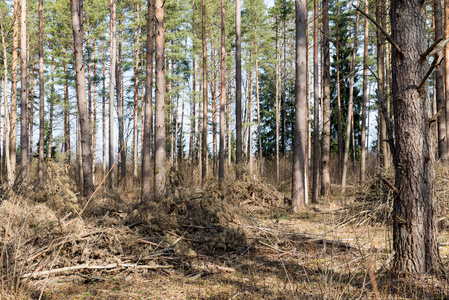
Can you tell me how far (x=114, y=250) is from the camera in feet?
13.9

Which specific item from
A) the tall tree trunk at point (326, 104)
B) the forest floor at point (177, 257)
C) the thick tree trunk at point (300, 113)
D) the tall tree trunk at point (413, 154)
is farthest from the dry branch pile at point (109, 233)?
the tall tree trunk at point (326, 104)

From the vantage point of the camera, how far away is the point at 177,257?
448cm

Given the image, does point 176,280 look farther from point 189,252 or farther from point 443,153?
point 443,153

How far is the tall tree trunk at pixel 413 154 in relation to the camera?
3416 mm

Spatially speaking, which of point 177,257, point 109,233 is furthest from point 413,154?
point 109,233

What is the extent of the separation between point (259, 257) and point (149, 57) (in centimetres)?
786

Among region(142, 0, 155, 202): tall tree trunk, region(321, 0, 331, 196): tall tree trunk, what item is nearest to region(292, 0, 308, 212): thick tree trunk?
region(321, 0, 331, 196): tall tree trunk

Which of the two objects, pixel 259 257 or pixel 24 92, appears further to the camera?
pixel 24 92

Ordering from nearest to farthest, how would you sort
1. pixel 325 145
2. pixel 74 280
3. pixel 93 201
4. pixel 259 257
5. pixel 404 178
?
1. pixel 404 178
2. pixel 74 280
3. pixel 259 257
4. pixel 93 201
5. pixel 325 145

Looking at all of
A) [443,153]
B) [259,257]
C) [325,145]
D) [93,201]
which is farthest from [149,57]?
[443,153]

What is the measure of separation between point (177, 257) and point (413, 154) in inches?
121

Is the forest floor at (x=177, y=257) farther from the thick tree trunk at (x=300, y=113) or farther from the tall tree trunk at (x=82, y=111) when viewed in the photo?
the thick tree trunk at (x=300, y=113)

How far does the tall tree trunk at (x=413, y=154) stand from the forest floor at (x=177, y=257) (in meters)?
0.16

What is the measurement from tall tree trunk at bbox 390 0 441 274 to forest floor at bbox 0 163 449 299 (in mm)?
159
